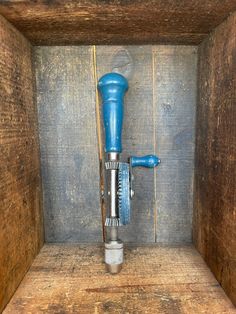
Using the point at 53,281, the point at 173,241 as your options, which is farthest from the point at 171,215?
the point at 53,281

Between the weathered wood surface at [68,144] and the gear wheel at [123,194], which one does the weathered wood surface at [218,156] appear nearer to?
the gear wheel at [123,194]

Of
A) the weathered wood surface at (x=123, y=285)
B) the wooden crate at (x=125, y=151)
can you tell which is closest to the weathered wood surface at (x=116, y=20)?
the wooden crate at (x=125, y=151)

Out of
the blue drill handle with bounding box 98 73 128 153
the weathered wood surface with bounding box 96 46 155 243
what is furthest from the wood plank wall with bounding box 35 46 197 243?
the blue drill handle with bounding box 98 73 128 153

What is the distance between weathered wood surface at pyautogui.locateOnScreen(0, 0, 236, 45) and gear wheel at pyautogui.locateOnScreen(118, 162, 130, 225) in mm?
362

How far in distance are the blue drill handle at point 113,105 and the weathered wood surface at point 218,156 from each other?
0.25 meters

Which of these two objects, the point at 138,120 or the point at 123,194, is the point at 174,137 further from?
the point at 123,194

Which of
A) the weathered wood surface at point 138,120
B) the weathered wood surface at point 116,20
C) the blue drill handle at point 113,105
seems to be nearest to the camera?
the weathered wood surface at point 116,20

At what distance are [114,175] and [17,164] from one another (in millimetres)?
254

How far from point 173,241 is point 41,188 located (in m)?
0.48

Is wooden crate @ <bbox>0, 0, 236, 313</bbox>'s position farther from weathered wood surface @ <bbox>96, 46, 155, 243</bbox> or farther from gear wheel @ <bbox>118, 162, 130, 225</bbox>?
gear wheel @ <bbox>118, 162, 130, 225</bbox>

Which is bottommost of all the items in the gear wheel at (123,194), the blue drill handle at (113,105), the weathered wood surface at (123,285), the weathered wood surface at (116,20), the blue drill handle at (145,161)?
the weathered wood surface at (123,285)

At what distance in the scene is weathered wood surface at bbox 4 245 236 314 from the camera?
1.96 feet

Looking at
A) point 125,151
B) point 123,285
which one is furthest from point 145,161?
point 123,285

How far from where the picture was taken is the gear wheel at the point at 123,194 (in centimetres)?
70
